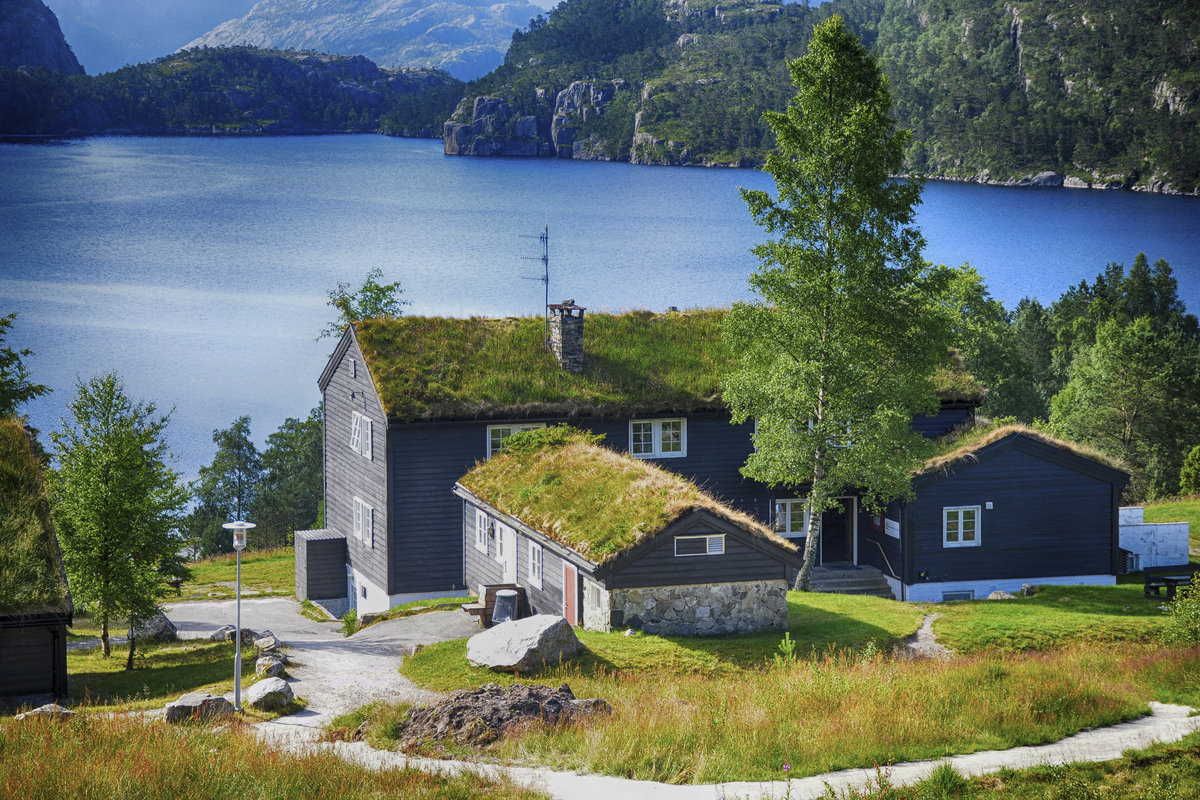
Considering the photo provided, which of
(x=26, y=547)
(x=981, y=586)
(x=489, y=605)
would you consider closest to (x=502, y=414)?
(x=489, y=605)

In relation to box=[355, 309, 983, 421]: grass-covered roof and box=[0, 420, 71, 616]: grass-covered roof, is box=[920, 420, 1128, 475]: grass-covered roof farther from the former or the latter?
box=[0, 420, 71, 616]: grass-covered roof

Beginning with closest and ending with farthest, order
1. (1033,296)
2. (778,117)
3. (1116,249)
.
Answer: (778,117)
(1033,296)
(1116,249)

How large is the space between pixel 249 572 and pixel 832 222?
32157 millimetres

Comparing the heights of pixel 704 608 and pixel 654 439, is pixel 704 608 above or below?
below

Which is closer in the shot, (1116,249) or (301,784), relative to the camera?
(301,784)

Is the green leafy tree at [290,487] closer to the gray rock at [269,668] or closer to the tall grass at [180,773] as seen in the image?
the gray rock at [269,668]

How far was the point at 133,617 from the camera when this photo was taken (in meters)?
28.1

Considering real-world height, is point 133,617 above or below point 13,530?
below

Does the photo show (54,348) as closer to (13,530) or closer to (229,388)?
(229,388)

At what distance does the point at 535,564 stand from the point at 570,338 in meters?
9.67

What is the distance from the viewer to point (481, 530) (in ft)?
105

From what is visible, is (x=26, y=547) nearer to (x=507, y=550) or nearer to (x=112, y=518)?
(x=112, y=518)

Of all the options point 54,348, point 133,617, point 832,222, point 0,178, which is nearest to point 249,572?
point 133,617

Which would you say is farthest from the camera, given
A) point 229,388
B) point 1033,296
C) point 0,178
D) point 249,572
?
point 0,178
